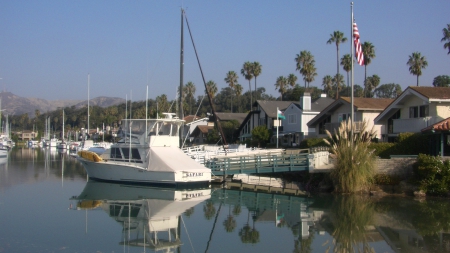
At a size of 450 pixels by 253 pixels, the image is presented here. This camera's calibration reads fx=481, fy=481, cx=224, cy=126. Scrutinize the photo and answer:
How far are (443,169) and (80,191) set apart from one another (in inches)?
834

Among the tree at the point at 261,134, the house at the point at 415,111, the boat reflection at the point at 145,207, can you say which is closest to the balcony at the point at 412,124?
the house at the point at 415,111

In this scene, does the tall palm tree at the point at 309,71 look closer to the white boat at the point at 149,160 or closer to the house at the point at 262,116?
the house at the point at 262,116

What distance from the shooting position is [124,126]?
33062mm

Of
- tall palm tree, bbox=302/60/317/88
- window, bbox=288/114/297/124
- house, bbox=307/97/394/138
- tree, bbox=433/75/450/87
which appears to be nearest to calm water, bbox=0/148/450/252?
house, bbox=307/97/394/138

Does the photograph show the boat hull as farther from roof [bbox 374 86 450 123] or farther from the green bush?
roof [bbox 374 86 450 123]

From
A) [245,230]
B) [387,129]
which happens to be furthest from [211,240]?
[387,129]

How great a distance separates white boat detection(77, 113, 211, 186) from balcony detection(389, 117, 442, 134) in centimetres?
1519

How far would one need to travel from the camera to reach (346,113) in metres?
43.4

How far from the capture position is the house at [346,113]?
41.6 meters

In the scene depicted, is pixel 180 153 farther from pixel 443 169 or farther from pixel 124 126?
pixel 443 169

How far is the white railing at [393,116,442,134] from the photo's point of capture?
32.4 meters

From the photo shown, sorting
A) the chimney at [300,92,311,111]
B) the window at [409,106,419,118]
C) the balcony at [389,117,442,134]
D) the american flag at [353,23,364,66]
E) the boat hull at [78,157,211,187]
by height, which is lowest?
the boat hull at [78,157,211,187]

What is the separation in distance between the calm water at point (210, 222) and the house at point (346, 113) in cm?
1645

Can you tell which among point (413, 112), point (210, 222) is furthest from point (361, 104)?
point (210, 222)
